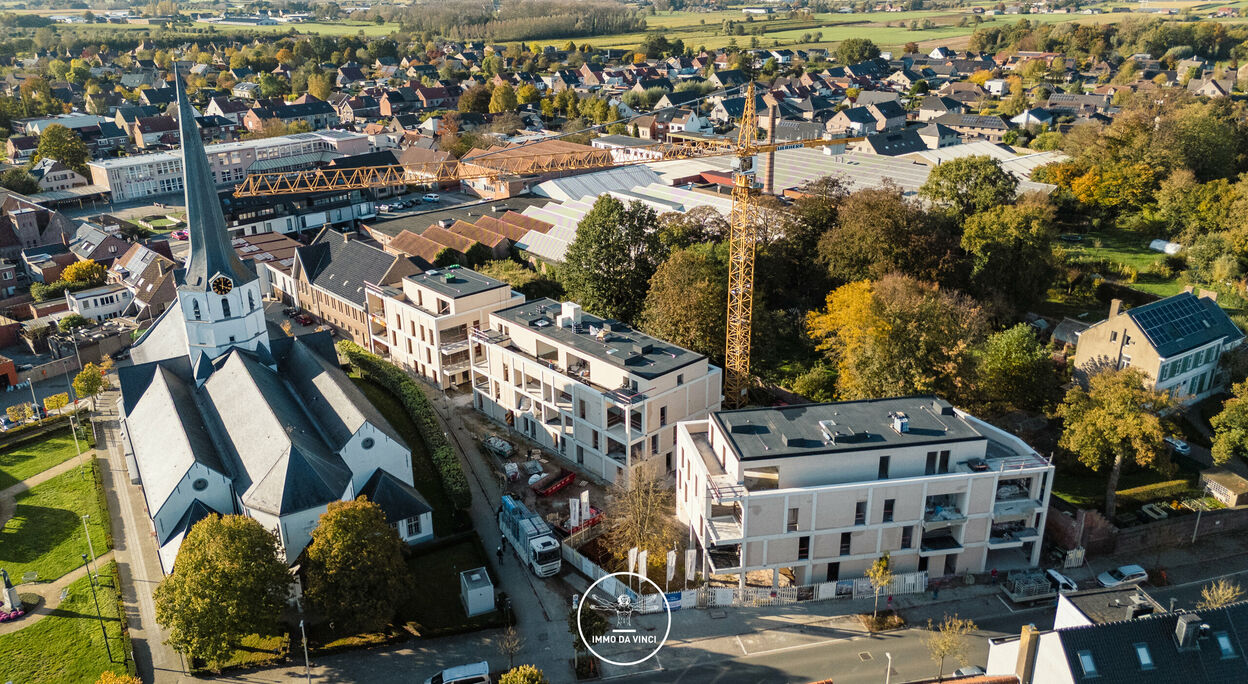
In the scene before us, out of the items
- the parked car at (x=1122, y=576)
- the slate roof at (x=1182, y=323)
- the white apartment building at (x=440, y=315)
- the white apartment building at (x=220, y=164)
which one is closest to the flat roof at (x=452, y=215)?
the white apartment building at (x=440, y=315)

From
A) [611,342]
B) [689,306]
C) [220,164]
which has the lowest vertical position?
[611,342]

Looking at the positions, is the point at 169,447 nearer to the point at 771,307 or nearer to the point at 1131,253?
the point at 771,307

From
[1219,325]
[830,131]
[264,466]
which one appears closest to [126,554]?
[264,466]

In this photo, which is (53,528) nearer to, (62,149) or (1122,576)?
(1122,576)

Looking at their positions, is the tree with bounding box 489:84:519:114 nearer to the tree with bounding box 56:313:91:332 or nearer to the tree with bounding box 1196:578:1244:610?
the tree with bounding box 56:313:91:332

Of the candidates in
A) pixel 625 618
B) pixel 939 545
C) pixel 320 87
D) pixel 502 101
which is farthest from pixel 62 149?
pixel 939 545
